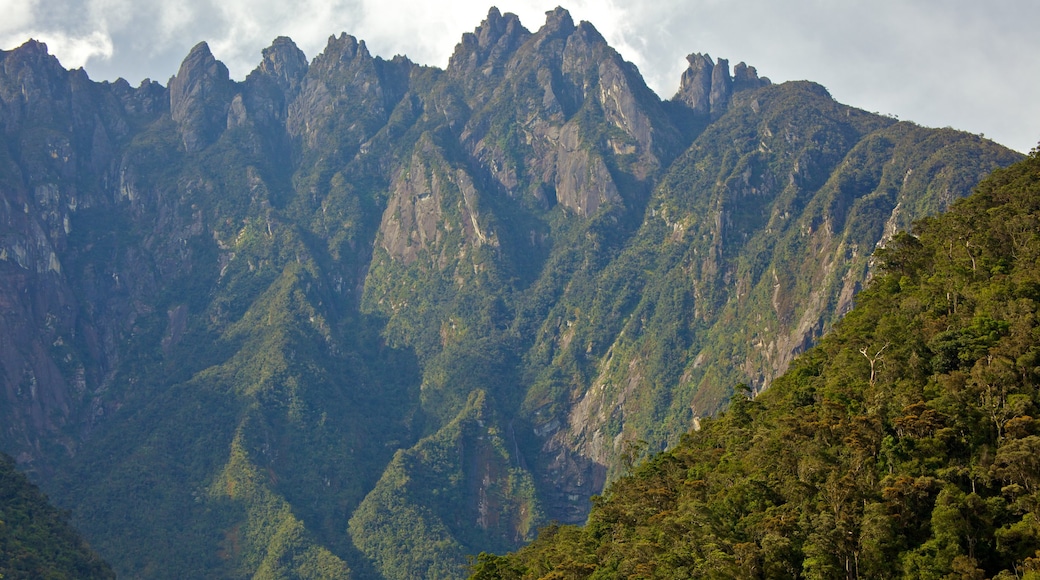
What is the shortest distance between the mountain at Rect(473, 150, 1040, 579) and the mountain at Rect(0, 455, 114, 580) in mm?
51439

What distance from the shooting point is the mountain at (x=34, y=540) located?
11157 cm

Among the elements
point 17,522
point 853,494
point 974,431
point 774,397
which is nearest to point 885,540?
point 853,494

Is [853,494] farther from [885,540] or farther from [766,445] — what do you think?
[766,445]

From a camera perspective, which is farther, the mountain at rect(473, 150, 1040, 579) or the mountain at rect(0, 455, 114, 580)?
the mountain at rect(0, 455, 114, 580)

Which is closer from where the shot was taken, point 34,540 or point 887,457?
point 887,457

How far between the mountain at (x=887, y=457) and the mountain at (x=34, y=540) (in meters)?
51.4

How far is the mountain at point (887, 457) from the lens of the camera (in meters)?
58.2

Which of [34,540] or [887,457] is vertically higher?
[34,540]

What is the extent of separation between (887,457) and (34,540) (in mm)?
91986

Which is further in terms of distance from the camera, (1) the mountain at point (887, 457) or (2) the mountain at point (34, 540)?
(2) the mountain at point (34, 540)

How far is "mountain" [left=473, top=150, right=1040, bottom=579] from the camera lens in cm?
5816

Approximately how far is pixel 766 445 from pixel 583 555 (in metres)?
16.4

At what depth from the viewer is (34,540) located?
118375mm

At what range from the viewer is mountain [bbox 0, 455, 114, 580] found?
366 feet
